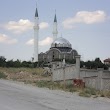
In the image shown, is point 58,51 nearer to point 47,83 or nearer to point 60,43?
point 60,43

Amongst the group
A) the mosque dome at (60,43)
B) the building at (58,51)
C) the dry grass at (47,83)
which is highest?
the mosque dome at (60,43)

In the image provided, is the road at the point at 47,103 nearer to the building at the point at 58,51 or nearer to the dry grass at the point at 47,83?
the dry grass at the point at 47,83

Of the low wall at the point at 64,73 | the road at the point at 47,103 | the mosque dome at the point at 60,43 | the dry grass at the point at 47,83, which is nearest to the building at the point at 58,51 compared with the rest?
the mosque dome at the point at 60,43

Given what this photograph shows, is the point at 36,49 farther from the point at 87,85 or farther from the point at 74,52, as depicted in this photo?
the point at 87,85

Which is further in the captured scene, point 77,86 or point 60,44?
point 60,44

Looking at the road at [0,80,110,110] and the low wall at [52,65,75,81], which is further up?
the low wall at [52,65,75,81]

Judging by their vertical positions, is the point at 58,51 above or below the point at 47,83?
above

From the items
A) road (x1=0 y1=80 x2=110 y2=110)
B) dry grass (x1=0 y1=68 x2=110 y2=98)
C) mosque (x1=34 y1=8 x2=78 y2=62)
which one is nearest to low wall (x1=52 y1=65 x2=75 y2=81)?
dry grass (x1=0 y1=68 x2=110 y2=98)

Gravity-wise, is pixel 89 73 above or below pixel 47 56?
below

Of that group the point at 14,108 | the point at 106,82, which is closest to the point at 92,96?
the point at 106,82

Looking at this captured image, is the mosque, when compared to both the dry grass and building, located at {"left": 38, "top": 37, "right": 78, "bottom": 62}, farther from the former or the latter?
the dry grass

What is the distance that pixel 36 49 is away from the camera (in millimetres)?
129625

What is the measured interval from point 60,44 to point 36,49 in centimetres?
1282

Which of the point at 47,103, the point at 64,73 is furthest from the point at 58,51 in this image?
the point at 47,103
